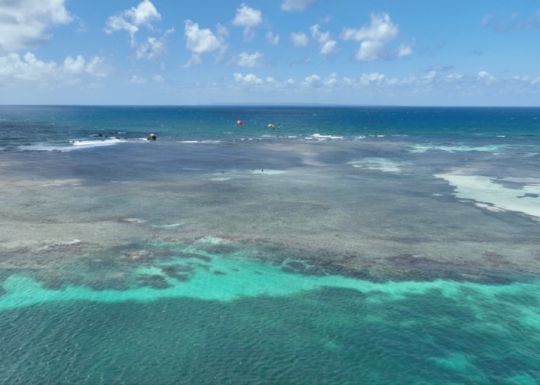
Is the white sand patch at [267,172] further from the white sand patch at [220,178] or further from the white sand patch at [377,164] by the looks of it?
the white sand patch at [377,164]

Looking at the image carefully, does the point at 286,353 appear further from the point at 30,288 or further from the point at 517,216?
the point at 517,216

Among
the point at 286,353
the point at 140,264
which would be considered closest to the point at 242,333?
the point at 286,353

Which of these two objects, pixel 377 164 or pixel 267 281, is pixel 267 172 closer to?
pixel 377 164

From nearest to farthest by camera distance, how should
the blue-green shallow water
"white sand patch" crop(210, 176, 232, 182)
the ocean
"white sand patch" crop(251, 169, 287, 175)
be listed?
the blue-green shallow water, the ocean, "white sand patch" crop(210, 176, 232, 182), "white sand patch" crop(251, 169, 287, 175)

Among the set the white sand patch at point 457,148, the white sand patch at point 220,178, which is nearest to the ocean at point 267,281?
the white sand patch at point 220,178

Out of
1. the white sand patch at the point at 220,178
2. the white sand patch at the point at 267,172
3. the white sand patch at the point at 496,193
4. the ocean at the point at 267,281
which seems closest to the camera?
the ocean at the point at 267,281

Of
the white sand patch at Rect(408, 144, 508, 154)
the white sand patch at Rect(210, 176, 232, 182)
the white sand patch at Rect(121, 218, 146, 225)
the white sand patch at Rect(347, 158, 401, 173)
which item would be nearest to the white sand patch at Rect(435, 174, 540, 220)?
the white sand patch at Rect(347, 158, 401, 173)

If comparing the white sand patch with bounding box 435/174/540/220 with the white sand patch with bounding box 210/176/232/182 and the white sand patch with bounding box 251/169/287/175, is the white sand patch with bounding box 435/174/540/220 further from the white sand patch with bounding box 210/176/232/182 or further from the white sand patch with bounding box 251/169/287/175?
the white sand patch with bounding box 210/176/232/182
